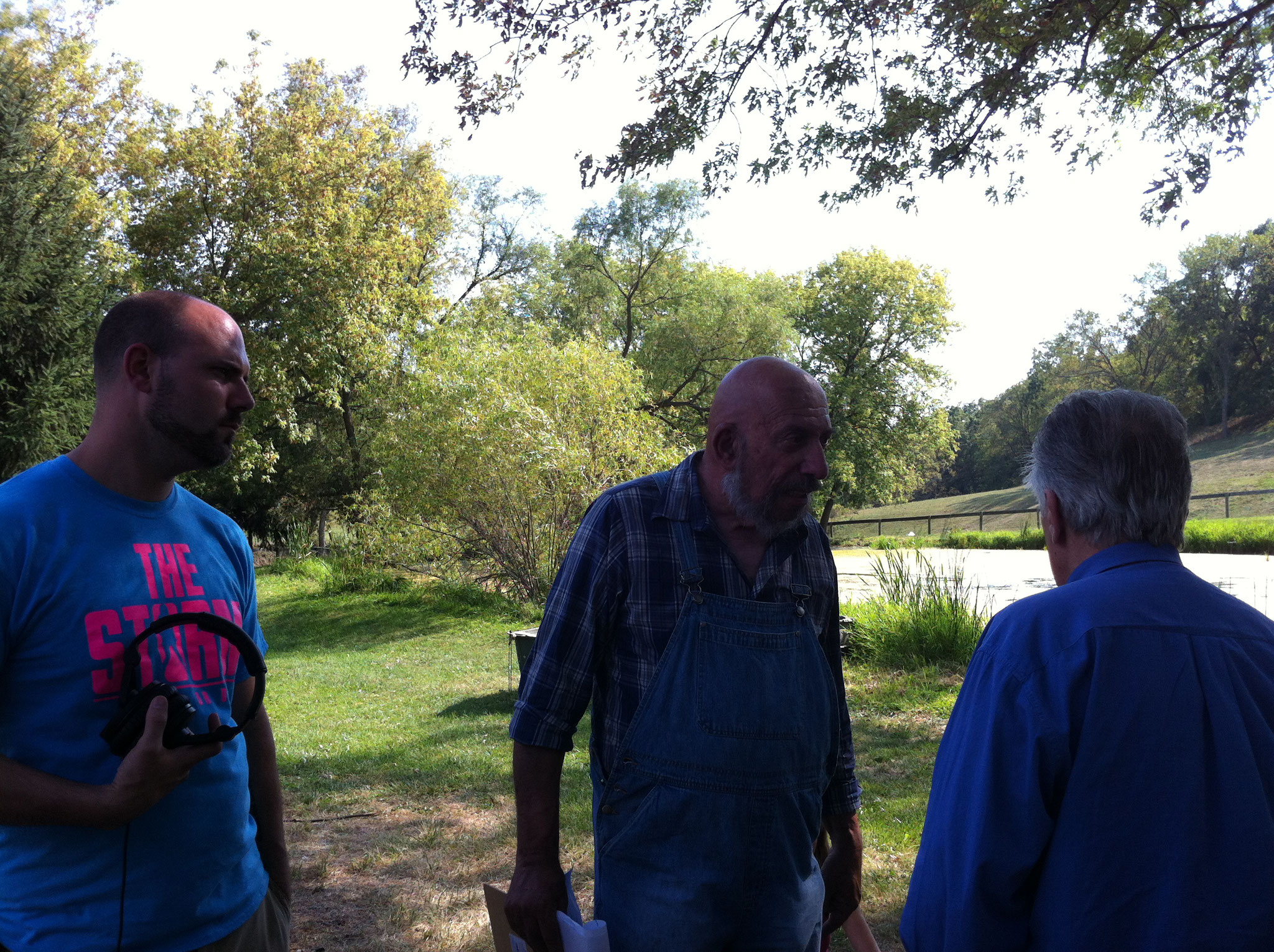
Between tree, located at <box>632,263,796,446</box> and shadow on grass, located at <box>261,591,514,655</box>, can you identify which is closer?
shadow on grass, located at <box>261,591,514,655</box>

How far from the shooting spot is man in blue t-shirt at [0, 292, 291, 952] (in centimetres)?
184

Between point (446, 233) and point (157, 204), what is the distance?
341 inches

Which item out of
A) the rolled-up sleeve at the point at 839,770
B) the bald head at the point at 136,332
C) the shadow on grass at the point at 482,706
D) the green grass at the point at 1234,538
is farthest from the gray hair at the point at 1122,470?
the green grass at the point at 1234,538

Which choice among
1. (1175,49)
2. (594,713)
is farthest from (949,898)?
(1175,49)

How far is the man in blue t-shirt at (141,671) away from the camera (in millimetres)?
1840

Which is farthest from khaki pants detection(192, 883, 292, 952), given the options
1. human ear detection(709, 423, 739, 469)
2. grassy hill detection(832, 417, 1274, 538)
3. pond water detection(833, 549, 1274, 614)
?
grassy hill detection(832, 417, 1274, 538)

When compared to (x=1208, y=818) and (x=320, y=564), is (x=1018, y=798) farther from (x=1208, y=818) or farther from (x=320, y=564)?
(x=320, y=564)

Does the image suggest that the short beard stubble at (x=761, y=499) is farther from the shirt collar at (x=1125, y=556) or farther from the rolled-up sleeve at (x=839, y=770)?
the shirt collar at (x=1125, y=556)

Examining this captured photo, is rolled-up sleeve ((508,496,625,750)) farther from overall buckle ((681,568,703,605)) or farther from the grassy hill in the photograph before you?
the grassy hill

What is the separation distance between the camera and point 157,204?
2498cm

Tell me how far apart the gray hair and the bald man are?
768mm

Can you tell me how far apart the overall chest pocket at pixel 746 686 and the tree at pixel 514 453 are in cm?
1229

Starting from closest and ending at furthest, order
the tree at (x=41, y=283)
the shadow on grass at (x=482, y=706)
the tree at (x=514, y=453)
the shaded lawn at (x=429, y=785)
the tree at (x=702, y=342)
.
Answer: the shaded lawn at (x=429, y=785)
the shadow on grass at (x=482, y=706)
the tree at (x=514, y=453)
the tree at (x=41, y=283)
the tree at (x=702, y=342)

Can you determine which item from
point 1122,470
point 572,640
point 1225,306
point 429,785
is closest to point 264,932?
point 572,640
